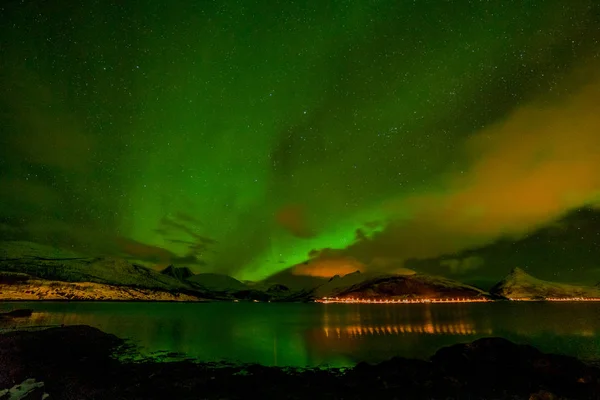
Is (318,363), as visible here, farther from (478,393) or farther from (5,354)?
(5,354)

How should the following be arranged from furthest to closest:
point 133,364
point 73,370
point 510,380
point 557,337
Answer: point 557,337, point 133,364, point 73,370, point 510,380

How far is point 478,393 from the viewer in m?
22.3

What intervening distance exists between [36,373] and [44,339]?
60.4ft

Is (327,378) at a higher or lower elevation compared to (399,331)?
higher

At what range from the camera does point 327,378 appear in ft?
94.9

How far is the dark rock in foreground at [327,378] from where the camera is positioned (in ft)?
73.7

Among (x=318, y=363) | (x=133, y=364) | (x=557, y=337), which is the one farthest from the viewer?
(x=557, y=337)

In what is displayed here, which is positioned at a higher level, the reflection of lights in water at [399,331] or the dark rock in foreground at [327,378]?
the dark rock in foreground at [327,378]

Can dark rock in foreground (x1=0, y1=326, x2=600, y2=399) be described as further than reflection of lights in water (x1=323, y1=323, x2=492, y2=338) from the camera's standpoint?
No

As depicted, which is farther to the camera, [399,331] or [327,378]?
[399,331]

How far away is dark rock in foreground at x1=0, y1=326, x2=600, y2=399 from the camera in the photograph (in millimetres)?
22453

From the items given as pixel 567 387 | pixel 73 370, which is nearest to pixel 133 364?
pixel 73 370

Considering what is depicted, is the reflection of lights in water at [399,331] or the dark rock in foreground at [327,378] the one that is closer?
the dark rock in foreground at [327,378]

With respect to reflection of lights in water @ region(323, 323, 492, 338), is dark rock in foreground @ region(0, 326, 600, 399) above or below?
above
